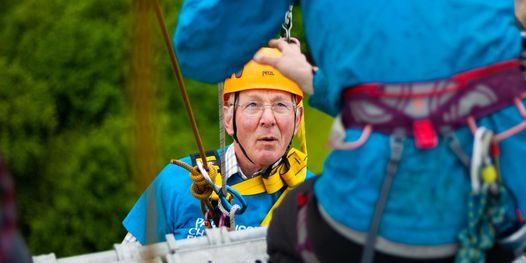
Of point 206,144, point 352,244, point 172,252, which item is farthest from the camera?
point 206,144

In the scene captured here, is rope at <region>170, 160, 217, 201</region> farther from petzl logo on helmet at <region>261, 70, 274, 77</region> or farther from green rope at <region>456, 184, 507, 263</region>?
green rope at <region>456, 184, 507, 263</region>

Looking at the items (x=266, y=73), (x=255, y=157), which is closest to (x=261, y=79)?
(x=266, y=73)

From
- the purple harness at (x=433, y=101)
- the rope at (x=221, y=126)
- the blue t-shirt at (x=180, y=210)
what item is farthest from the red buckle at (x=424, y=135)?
the blue t-shirt at (x=180, y=210)

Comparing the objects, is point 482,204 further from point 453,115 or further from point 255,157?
point 255,157

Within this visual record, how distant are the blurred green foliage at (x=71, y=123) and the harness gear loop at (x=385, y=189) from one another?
4.57 metres

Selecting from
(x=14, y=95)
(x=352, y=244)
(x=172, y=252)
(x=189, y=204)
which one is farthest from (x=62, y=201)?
(x=352, y=244)

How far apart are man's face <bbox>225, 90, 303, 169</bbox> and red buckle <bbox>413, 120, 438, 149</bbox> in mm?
1470

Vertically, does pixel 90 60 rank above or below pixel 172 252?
above

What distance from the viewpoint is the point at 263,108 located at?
2.93 m

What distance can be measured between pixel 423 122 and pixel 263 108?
4.96ft

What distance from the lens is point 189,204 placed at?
294 centimetres

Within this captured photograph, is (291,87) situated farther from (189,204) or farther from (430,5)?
(430,5)

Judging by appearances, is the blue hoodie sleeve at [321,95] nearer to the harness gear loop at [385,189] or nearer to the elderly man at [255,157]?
the harness gear loop at [385,189]

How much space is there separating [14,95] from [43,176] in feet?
2.09
